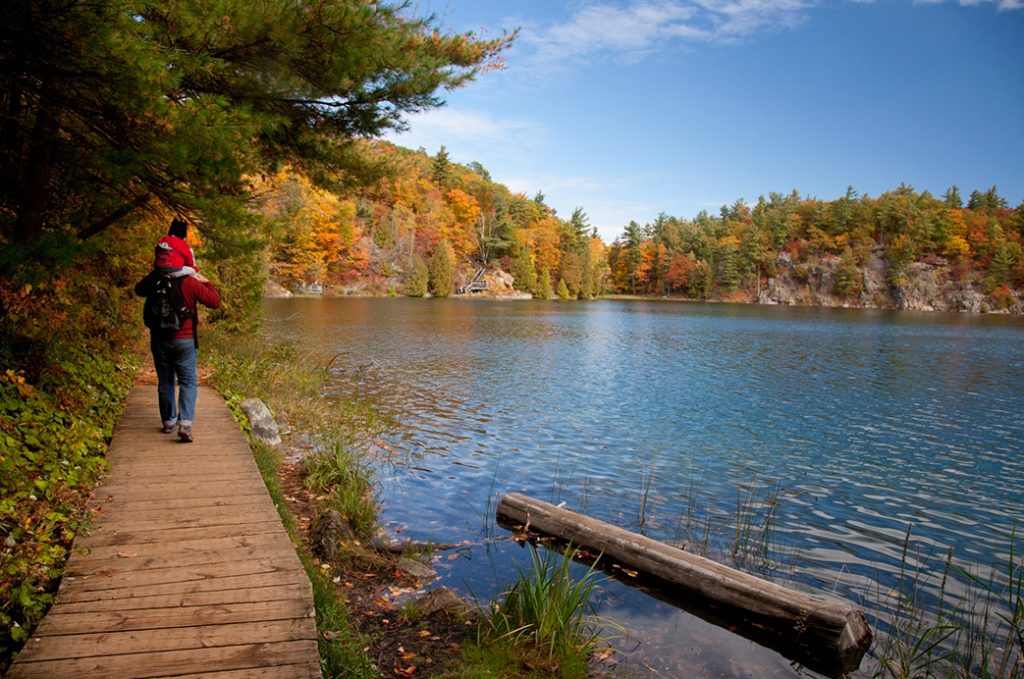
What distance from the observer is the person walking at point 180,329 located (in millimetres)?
5875

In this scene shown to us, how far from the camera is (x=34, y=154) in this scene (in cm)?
600

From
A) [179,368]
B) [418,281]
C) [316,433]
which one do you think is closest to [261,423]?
[316,433]

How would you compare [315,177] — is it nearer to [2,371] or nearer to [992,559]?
[2,371]

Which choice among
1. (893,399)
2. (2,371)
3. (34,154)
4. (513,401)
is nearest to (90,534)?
(2,371)

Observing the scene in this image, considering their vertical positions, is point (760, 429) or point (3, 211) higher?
point (3, 211)

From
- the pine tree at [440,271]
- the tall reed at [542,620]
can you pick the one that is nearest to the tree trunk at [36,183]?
the tall reed at [542,620]

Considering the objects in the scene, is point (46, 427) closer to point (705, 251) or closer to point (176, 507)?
point (176, 507)

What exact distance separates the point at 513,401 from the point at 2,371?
10.5 meters

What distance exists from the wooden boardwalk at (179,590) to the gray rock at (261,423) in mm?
2861

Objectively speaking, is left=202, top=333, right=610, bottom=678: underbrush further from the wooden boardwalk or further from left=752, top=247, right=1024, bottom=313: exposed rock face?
left=752, top=247, right=1024, bottom=313: exposed rock face

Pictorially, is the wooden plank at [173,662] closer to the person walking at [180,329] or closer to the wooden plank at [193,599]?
the wooden plank at [193,599]

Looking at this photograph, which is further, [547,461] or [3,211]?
[547,461]

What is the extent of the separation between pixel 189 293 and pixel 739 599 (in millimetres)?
5813

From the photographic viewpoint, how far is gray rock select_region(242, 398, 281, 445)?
8578 mm
